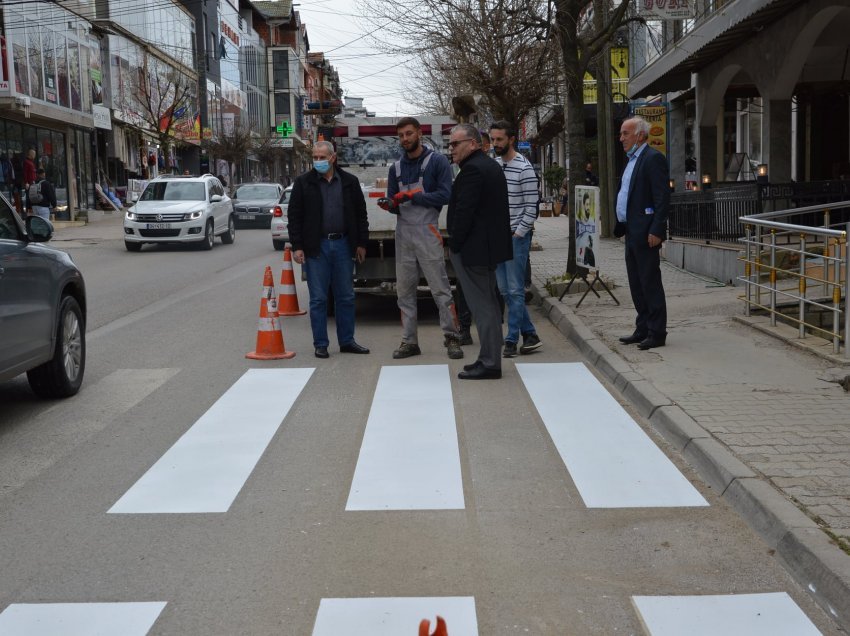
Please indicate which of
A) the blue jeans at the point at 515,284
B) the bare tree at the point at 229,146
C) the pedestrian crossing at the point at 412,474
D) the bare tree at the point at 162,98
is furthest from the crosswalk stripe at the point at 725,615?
the bare tree at the point at 229,146

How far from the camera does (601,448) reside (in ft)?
22.0

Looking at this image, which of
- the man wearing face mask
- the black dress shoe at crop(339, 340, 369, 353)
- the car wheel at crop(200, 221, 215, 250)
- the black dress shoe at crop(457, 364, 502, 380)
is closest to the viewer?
the black dress shoe at crop(457, 364, 502, 380)

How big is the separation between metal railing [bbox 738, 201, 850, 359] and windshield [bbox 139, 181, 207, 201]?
55.6ft

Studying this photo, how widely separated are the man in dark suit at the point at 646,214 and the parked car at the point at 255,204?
26469 mm

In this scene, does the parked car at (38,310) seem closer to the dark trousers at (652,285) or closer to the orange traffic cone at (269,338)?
the orange traffic cone at (269,338)

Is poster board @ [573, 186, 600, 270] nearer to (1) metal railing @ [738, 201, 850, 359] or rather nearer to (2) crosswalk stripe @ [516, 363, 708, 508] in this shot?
(1) metal railing @ [738, 201, 850, 359]

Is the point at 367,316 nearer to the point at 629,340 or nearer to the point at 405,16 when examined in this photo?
the point at 629,340

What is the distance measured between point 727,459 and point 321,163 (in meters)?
5.31

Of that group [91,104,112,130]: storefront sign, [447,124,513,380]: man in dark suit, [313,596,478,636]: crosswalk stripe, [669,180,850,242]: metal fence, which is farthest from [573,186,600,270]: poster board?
[91,104,112,130]: storefront sign

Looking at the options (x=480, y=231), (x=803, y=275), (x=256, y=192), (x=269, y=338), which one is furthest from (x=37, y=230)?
(x=256, y=192)

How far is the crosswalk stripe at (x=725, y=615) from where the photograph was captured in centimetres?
398

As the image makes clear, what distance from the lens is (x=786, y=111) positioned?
18234 millimetres

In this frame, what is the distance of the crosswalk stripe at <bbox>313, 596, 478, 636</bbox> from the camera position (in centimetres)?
398

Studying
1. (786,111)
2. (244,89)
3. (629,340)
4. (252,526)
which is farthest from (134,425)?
(244,89)
